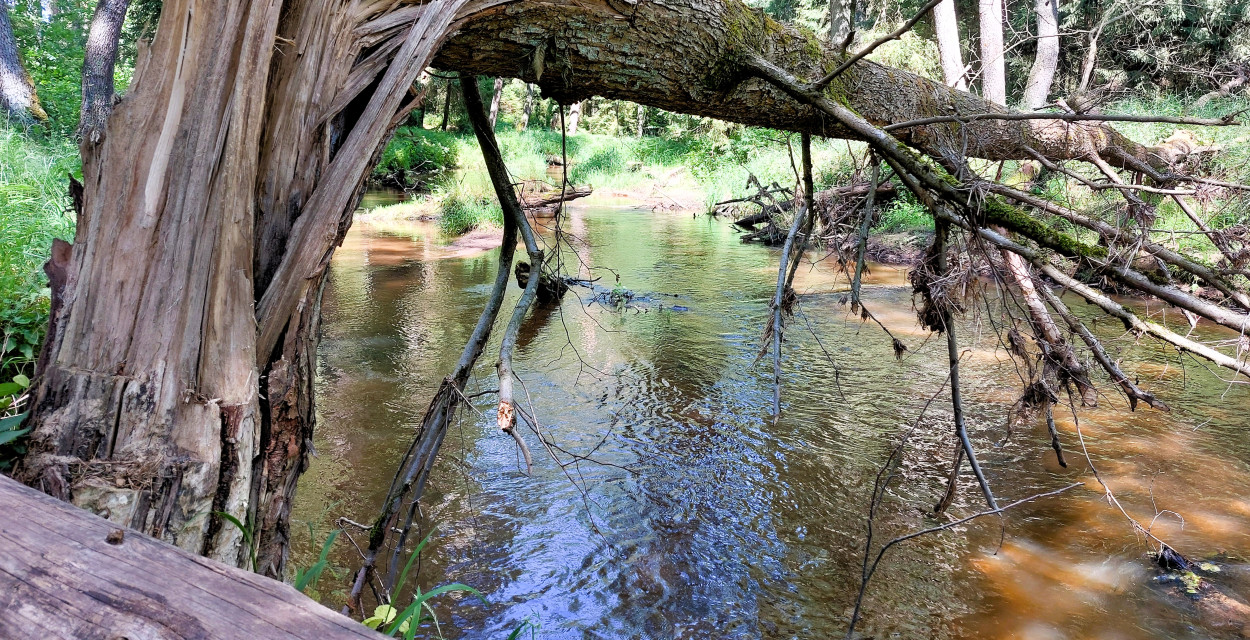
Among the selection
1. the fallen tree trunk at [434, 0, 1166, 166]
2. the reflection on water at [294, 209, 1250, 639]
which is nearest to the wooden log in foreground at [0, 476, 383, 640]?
the reflection on water at [294, 209, 1250, 639]

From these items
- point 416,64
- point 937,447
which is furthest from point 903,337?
point 416,64

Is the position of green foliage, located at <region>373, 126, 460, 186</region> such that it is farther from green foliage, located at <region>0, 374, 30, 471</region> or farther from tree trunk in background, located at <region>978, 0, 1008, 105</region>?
green foliage, located at <region>0, 374, 30, 471</region>

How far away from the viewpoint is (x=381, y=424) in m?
4.75

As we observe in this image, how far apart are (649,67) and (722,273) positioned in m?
7.60

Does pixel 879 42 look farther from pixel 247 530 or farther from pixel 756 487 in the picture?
pixel 756 487

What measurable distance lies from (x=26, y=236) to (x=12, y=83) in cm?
834

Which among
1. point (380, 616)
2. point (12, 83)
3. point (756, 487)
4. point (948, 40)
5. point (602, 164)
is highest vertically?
point (948, 40)

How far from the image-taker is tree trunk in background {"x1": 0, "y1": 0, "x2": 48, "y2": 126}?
905 cm

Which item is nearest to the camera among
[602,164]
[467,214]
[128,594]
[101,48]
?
[128,594]

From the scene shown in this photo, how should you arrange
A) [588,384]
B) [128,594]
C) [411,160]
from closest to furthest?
[128,594]
[588,384]
[411,160]

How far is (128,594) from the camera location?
1.19 meters

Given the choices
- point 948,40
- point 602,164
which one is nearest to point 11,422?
point 948,40

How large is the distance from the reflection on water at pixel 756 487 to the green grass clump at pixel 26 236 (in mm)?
1401

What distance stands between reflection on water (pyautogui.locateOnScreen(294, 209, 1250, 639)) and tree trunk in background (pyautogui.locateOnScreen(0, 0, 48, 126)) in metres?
5.70
